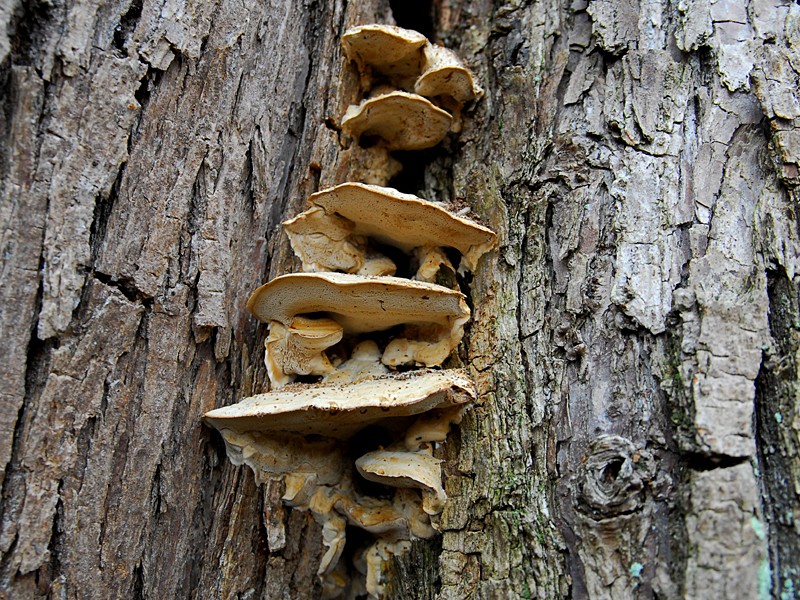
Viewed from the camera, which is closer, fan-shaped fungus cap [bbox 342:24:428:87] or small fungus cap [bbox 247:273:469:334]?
small fungus cap [bbox 247:273:469:334]

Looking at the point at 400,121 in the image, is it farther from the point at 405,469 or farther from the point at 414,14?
the point at 405,469

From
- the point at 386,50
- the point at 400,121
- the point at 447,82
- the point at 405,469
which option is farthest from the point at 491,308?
the point at 386,50

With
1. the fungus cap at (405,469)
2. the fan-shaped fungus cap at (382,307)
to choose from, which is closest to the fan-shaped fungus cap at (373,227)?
the fan-shaped fungus cap at (382,307)

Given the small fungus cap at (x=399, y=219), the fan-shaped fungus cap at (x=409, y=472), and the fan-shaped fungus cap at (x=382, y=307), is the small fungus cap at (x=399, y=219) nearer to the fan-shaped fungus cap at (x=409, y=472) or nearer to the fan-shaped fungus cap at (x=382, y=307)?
the fan-shaped fungus cap at (x=382, y=307)

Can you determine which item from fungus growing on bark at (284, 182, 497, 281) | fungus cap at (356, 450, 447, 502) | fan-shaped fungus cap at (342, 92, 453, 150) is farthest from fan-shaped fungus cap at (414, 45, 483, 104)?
fungus cap at (356, 450, 447, 502)

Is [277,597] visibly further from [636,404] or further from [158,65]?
[158,65]

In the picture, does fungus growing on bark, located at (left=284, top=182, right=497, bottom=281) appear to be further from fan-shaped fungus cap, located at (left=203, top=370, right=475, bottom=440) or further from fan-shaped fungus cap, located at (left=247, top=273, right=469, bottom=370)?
fan-shaped fungus cap, located at (left=203, top=370, right=475, bottom=440)
